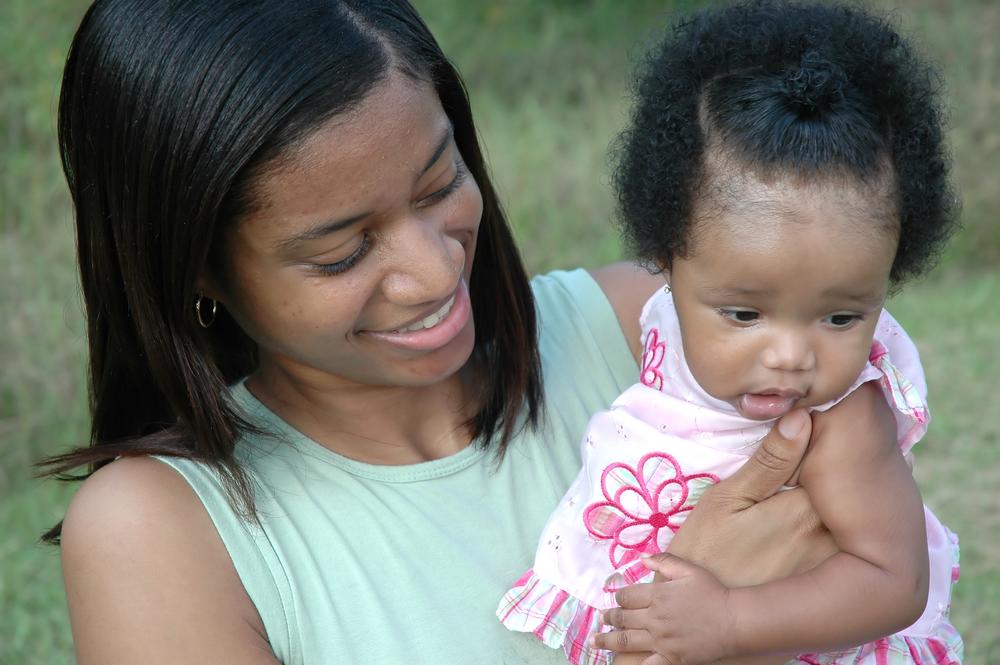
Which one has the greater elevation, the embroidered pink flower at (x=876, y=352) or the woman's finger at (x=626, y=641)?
the embroidered pink flower at (x=876, y=352)

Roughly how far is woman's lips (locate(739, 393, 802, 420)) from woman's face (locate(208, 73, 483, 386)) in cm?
51

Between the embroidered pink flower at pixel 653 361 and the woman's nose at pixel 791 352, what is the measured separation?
33 cm

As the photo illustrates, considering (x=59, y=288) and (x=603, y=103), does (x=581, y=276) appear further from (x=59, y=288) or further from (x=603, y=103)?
(x=603, y=103)

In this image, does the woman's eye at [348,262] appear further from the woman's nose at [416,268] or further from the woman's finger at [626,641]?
the woman's finger at [626,641]

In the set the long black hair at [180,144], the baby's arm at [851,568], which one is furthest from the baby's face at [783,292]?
the long black hair at [180,144]

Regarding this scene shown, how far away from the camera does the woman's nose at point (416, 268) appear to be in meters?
2.06

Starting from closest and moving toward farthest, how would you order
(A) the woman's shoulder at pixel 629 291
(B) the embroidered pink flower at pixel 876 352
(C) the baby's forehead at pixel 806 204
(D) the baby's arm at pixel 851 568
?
(C) the baby's forehead at pixel 806 204
(D) the baby's arm at pixel 851 568
(B) the embroidered pink flower at pixel 876 352
(A) the woman's shoulder at pixel 629 291

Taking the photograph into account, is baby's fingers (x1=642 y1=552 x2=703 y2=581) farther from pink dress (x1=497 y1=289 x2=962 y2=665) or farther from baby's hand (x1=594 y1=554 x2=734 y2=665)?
pink dress (x1=497 y1=289 x2=962 y2=665)

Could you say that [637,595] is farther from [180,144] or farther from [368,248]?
[180,144]

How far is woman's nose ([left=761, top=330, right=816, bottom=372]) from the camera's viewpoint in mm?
1923

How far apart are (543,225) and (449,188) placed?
4396 mm

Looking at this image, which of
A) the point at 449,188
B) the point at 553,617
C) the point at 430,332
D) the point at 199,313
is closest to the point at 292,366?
the point at 199,313

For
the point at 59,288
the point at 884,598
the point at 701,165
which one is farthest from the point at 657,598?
the point at 59,288

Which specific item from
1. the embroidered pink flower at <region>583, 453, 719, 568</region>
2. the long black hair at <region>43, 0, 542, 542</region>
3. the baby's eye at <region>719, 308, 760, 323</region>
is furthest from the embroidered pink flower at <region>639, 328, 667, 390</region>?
the long black hair at <region>43, 0, 542, 542</region>
